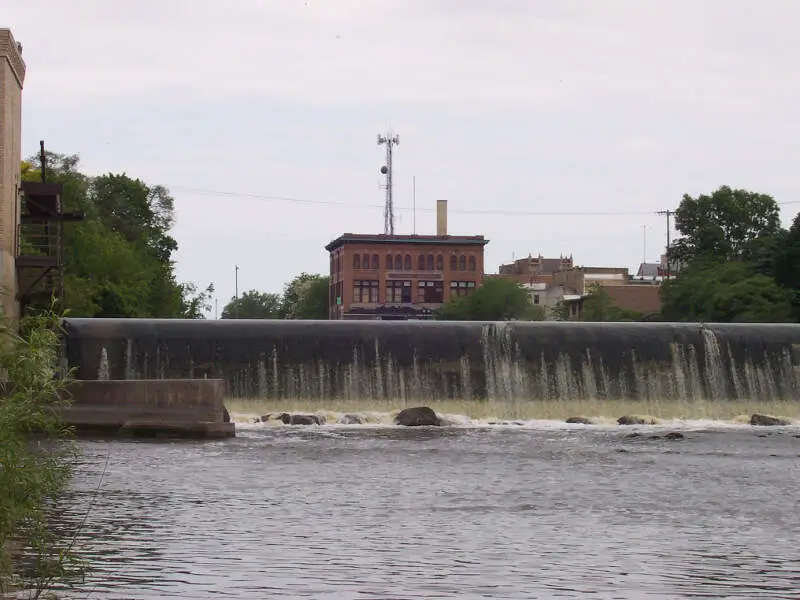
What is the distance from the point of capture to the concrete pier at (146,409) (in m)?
37.8

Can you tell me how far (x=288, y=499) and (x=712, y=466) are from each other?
11.0 m

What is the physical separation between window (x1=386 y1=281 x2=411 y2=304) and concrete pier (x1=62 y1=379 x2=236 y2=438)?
105 m

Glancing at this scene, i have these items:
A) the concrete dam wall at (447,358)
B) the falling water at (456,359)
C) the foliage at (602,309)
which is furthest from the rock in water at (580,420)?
the foliage at (602,309)

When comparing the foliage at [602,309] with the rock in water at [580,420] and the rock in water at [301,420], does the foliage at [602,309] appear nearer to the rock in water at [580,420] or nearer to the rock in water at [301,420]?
the rock in water at [580,420]

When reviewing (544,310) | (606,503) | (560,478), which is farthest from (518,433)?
(544,310)

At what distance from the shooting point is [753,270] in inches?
3853

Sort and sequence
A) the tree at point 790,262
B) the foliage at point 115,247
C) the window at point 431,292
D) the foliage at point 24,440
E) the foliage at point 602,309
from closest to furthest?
the foliage at point 24,440, the foliage at point 115,247, the tree at point 790,262, the foliage at point 602,309, the window at point 431,292

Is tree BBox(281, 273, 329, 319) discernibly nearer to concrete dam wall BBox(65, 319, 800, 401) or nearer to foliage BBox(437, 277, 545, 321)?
foliage BBox(437, 277, 545, 321)

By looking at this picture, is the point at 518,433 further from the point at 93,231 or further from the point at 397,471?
the point at 93,231

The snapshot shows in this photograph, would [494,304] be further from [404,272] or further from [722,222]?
[722,222]

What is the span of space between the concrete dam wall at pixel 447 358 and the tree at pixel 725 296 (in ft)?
114

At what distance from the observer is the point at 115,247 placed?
2913 inches

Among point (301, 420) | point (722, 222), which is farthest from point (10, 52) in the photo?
point (722, 222)

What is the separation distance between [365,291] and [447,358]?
92.5 metres
